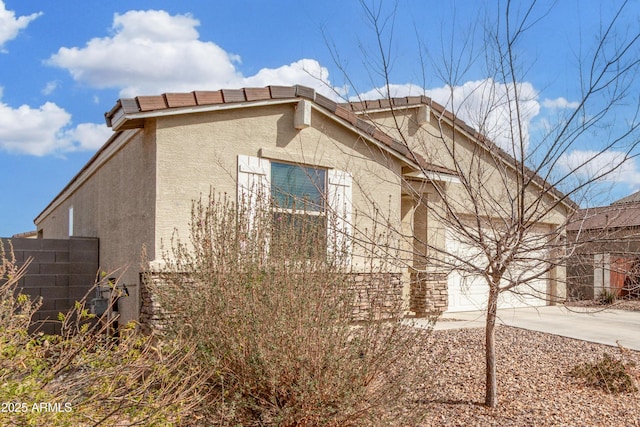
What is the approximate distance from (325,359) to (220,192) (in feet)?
15.7

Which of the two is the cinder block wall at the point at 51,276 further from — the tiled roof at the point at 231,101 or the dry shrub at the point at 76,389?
the dry shrub at the point at 76,389

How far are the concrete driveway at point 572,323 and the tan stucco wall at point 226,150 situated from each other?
3.07 metres

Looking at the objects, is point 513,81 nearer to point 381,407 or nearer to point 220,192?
point 381,407

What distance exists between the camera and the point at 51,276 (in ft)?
31.6

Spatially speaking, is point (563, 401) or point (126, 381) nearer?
point (126, 381)

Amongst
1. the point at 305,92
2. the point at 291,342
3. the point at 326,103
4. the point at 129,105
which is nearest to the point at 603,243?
the point at 291,342

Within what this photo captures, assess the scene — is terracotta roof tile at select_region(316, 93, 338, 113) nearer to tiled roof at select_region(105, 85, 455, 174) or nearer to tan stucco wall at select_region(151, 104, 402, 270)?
tiled roof at select_region(105, 85, 455, 174)

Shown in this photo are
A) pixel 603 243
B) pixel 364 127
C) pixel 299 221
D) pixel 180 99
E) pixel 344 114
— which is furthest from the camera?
pixel 344 114

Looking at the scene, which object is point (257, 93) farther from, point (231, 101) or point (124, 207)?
point (124, 207)

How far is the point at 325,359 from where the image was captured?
4160 millimetres

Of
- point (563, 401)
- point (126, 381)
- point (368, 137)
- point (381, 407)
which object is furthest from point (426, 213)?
point (126, 381)

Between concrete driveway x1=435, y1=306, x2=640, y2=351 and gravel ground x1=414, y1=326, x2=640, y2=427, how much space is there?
659mm

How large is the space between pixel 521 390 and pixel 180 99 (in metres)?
6.10

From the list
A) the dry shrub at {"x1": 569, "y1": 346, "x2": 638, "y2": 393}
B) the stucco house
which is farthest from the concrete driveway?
the dry shrub at {"x1": 569, "y1": 346, "x2": 638, "y2": 393}
